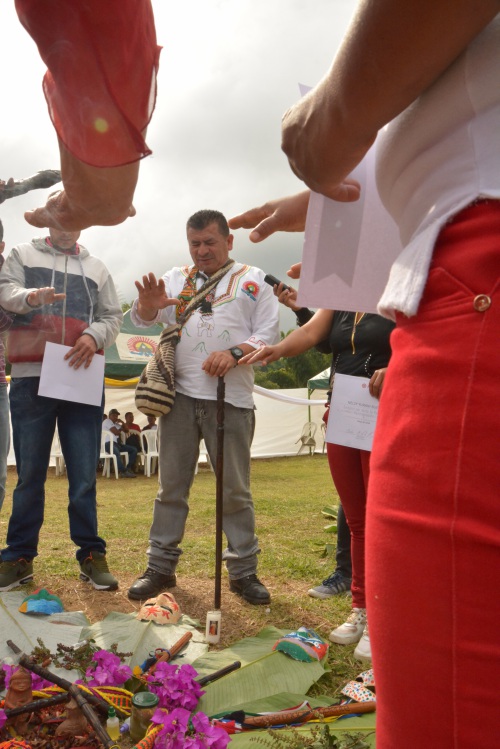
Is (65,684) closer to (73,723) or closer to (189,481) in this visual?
(73,723)

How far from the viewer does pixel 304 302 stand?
91 centimetres

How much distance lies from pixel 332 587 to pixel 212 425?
1079 millimetres

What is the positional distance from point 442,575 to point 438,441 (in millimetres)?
117

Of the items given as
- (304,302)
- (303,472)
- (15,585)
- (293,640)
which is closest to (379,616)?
(304,302)

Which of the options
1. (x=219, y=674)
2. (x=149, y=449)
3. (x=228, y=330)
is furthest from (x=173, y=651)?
(x=149, y=449)

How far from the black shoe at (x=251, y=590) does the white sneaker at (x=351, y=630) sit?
0.57m

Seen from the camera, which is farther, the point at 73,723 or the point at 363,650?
the point at 363,650

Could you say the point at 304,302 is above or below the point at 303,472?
above

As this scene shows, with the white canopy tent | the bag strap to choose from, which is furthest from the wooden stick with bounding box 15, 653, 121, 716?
the white canopy tent

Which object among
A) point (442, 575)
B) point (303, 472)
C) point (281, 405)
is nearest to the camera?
point (442, 575)

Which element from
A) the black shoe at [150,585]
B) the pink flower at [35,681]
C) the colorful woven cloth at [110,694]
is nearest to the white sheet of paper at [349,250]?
the colorful woven cloth at [110,694]

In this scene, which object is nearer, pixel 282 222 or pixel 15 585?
pixel 282 222

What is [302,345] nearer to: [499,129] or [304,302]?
[304,302]

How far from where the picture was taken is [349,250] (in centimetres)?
90
